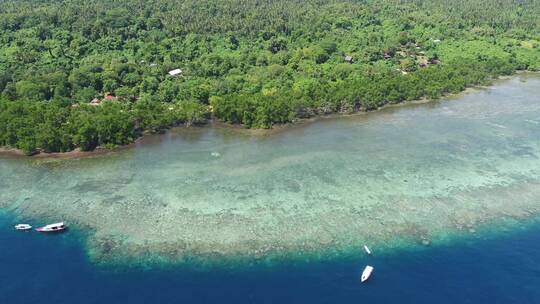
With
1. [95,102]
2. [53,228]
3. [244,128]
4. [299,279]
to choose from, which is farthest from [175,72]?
Result: [299,279]

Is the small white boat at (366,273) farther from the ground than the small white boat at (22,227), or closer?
closer

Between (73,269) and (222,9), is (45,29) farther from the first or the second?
(73,269)

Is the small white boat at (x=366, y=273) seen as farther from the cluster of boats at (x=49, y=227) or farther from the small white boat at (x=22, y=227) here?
the small white boat at (x=22, y=227)

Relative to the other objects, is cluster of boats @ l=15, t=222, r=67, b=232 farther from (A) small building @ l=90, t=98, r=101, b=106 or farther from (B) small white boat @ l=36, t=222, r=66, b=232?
(A) small building @ l=90, t=98, r=101, b=106

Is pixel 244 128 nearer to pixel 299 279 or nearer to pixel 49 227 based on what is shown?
pixel 49 227

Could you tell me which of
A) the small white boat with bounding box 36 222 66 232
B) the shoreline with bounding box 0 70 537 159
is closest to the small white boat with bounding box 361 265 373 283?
the small white boat with bounding box 36 222 66 232

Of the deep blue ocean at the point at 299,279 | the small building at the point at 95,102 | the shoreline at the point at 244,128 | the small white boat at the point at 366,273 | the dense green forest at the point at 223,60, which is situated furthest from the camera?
the small building at the point at 95,102

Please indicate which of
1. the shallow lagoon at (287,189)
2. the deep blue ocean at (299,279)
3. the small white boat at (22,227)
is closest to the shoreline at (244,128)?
the shallow lagoon at (287,189)
